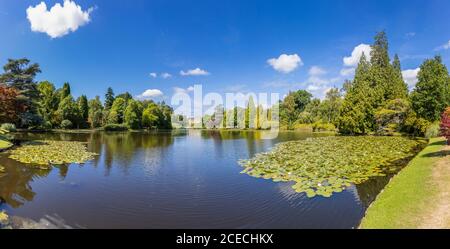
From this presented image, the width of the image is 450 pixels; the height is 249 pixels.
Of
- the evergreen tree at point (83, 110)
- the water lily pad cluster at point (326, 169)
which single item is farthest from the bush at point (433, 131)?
the evergreen tree at point (83, 110)

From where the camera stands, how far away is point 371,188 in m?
11.2

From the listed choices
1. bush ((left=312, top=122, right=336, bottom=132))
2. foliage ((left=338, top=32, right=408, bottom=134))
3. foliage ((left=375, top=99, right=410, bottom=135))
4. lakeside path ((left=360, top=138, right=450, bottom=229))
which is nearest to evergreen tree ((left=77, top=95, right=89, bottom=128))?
bush ((left=312, top=122, right=336, bottom=132))

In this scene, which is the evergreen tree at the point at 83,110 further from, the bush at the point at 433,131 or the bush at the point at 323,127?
the bush at the point at 433,131

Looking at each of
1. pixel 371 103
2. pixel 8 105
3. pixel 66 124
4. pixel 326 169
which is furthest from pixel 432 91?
pixel 66 124

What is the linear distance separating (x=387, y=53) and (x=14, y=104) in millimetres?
63581

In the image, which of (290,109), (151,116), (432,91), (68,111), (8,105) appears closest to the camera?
(8,105)

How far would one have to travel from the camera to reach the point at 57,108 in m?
63.3

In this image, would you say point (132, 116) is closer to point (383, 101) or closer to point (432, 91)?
point (383, 101)

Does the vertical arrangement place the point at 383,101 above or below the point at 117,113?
above

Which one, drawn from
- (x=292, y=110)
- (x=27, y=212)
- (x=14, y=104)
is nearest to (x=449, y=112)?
(x=27, y=212)

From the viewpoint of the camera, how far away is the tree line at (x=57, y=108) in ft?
95.6

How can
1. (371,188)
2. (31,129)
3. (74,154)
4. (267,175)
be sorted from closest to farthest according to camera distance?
(371,188) → (267,175) → (74,154) → (31,129)

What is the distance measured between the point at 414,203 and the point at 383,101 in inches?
1647

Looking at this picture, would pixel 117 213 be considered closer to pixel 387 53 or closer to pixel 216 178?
pixel 216 178
